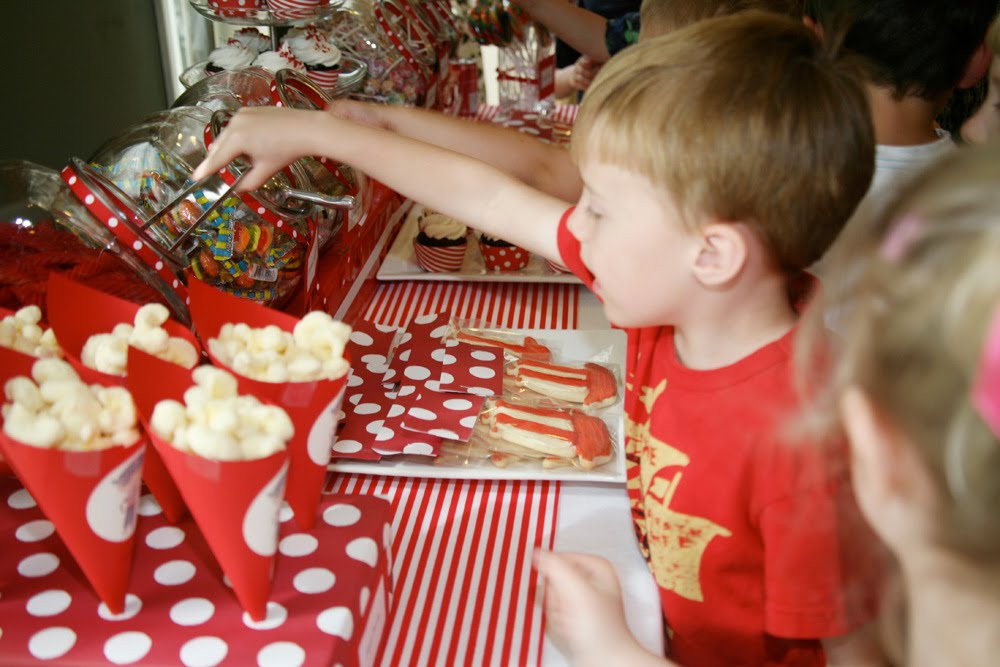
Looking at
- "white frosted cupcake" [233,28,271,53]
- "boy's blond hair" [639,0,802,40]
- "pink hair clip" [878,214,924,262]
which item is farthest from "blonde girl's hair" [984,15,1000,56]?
"white frosted cupcake" [233,28,271,53]

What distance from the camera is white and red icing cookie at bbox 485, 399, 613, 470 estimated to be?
46.9 inches

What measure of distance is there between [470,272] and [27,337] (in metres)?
1.04

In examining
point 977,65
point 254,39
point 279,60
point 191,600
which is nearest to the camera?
point 191,600

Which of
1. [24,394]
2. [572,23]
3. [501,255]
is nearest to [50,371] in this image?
[24,394]

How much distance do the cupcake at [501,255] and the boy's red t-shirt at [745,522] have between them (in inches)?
27.5

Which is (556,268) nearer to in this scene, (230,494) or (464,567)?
(464,567)

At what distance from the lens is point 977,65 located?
159 centimetres

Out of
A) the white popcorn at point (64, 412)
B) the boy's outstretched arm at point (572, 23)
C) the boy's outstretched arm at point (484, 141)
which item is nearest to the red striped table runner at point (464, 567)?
the white popcorn at point (64, 412)

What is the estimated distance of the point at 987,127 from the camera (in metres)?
1.53

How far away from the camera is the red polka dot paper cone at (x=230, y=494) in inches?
26.8

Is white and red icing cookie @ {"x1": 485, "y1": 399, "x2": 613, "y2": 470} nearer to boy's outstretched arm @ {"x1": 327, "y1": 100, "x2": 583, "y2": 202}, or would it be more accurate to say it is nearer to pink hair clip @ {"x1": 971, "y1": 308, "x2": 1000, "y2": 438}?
boy's outstretched arm @ {"x1": 327, "y1": 100, "x2": 583, "y2": 202}

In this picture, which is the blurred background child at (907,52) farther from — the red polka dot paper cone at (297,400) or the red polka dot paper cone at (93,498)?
the red polka dot paper cone at (93,498)

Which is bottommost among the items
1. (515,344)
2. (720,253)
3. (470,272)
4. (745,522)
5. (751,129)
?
(470,272)

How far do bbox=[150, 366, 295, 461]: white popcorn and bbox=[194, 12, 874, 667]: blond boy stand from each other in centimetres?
35
